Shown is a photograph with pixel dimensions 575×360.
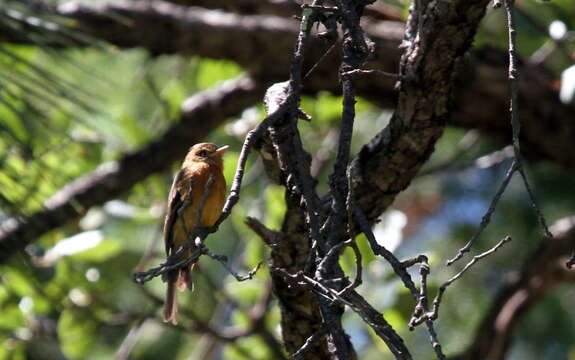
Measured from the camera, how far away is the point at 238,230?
202 inches

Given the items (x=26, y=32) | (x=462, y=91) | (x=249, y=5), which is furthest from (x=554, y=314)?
(x=26, y=32)

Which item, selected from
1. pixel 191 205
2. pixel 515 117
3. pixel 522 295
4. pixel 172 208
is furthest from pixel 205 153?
pixel 515 117

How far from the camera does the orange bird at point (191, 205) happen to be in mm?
3438

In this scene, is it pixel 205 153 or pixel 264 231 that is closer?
pixel 264 231

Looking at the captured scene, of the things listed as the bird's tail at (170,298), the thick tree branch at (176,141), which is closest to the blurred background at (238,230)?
the thick tree branch at (176,141)

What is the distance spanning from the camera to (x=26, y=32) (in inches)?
90.7

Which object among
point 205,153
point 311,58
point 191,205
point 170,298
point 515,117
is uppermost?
point 311,58

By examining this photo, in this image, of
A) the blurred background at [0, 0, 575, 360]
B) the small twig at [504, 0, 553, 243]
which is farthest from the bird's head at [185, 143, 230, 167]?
the small twig at [504, 0, 553, 243]

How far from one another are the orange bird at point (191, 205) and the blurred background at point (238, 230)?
377 mm

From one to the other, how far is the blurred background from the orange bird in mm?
377

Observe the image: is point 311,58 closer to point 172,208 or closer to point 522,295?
point 172,208

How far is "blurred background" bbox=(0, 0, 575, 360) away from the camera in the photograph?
4.19 metres

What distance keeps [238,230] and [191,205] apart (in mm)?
1794

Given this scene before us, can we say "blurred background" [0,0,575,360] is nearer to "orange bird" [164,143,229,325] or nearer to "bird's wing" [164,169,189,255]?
"orange bird" [164,143,229,325]
